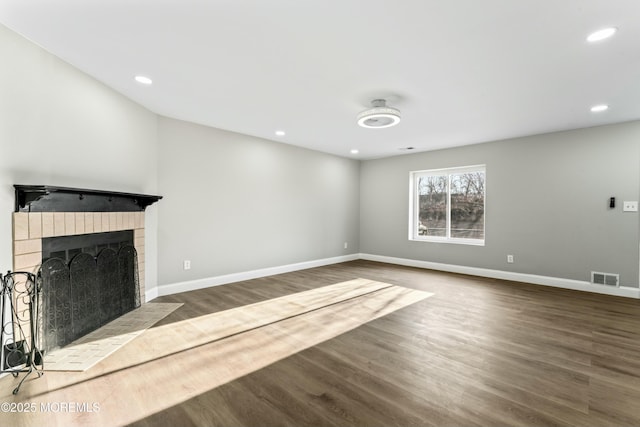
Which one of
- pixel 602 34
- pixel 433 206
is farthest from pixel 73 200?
pixel 433 206

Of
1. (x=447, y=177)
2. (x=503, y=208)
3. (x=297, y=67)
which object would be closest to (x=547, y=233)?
(x=503, y=208)

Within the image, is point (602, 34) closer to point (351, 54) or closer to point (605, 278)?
point (351, 54)

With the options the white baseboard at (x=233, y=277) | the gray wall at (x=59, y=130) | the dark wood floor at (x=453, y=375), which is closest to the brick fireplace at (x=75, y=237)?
the gray wall at (x=59, y=130)

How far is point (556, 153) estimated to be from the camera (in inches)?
174

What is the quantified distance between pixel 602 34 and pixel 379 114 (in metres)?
1.79

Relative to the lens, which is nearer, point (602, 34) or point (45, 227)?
point (602, 34)

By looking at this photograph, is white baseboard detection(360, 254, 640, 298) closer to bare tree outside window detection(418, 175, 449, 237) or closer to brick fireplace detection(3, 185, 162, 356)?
bare tree outside window detection(418, 175, 449, 237)

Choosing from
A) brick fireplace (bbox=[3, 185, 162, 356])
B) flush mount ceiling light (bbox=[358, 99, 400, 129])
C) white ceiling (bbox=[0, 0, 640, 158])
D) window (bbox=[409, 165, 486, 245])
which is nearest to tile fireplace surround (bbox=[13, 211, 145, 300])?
brick fireplace (bbox=[3, 185, 162, 356])

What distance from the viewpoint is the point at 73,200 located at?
98.6 inches

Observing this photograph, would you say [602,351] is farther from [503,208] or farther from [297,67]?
[297,67]

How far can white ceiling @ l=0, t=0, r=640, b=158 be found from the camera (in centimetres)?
180

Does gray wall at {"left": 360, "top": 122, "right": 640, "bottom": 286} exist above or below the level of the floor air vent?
above

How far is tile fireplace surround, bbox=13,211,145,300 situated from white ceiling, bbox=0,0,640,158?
1.35 metres

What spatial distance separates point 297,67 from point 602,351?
3.56 meters
